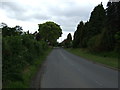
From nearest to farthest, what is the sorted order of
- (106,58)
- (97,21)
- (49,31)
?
(106,58)
(97,21)
(49,31)

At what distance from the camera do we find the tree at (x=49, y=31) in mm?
116213

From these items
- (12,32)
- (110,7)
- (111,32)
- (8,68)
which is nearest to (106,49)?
(111,32)

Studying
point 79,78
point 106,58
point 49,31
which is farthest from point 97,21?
point 49,31

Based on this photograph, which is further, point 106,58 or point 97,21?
point 97,21

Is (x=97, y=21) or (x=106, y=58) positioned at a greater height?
(x=97, y=21)

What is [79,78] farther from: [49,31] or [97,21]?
[49,31]

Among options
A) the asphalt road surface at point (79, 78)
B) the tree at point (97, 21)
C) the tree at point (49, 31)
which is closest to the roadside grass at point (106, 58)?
the asphalt road surface at point (79, 78)

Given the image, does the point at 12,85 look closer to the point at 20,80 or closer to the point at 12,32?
the point at 20,80

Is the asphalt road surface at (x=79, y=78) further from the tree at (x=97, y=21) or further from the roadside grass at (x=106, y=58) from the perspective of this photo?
the tree at (x=97, y=21)

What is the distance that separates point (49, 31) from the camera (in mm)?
120188

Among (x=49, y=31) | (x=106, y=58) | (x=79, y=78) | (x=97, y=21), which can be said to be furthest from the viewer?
(x=49, y=31)

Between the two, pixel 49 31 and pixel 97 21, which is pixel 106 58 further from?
pixel 49 31

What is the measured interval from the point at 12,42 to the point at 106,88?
731cm

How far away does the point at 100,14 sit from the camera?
2589 inches
